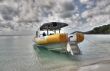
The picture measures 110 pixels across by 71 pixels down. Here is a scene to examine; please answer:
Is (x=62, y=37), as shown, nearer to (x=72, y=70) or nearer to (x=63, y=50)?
(x=63, y=50)

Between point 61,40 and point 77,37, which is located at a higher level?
point 77,37

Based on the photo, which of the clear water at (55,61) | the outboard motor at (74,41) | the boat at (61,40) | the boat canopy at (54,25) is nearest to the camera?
the clear water at (55,61)

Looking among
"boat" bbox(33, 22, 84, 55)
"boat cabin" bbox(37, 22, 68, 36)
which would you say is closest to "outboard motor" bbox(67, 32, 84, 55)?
"boat" bbox(33, 22, 84, 55)

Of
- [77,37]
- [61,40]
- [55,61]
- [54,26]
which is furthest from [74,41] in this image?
[54,26]

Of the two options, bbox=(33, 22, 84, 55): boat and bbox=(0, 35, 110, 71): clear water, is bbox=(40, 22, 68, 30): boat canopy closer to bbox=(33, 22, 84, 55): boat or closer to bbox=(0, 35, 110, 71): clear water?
bbox=(33, 22, 84, 55): boat

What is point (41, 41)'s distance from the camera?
22578 millimetres

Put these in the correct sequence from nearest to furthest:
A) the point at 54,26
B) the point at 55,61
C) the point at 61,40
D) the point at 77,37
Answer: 1. the point at 55,61
2. the point at 61,40
3. the point at 77,37
4. the point at 54,26

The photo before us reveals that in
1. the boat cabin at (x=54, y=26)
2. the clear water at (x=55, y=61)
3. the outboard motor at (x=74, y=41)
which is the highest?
the boat cabin at (x=54, y=26)

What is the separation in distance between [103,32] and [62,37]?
10989 centimetres

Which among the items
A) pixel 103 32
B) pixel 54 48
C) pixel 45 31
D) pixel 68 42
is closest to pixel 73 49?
pixel 68 42

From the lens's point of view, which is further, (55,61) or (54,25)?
(54,25)

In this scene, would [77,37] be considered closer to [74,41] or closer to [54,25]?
[74,41]

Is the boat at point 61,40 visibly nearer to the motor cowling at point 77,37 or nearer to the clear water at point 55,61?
the motor cowling at point 77,37

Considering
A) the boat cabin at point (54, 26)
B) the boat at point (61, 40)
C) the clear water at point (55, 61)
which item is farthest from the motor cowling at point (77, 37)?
the boat cabin at point (54, 26)
